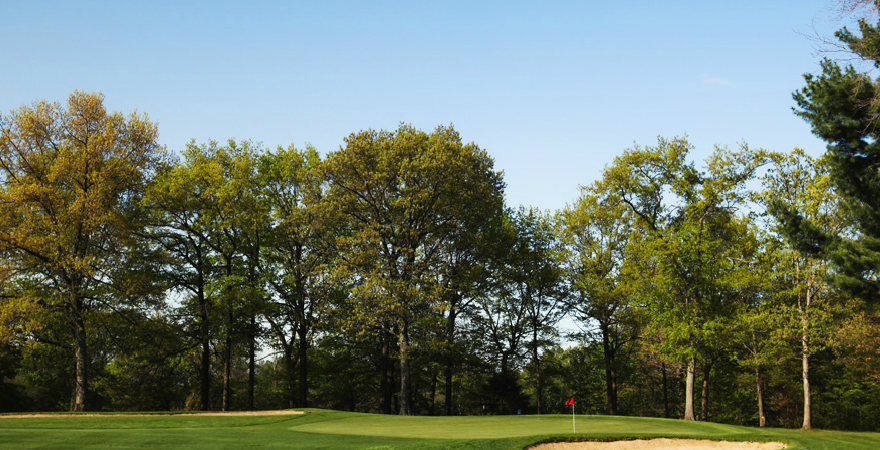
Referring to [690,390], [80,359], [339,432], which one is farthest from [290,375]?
[690,390]

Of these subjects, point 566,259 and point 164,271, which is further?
point 566,259

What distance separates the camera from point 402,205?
2947cm

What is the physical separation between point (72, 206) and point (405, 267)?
1447 centimetres

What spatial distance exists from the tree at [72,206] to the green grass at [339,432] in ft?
24.7

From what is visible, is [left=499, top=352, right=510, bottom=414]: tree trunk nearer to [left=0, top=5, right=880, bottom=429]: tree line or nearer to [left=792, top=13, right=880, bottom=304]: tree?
[left=0, top=5, right=880, bottom=429]: tree line

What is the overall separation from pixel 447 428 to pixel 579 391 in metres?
32.5

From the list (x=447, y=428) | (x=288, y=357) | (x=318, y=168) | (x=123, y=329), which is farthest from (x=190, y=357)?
(x=447, y=428)

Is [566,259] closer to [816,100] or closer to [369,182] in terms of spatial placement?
[369,182]

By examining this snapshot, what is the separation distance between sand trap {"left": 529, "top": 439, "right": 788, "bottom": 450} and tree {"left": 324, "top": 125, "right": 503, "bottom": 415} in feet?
40.1

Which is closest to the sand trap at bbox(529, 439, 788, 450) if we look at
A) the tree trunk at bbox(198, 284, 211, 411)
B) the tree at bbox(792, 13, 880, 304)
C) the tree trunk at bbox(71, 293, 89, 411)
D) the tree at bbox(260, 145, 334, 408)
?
the tree at bbox(792, 13, 880, 304)

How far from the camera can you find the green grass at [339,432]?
14.1 metres

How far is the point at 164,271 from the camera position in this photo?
31.1 metres

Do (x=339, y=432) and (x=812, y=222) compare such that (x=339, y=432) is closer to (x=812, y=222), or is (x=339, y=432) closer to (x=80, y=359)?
(x=80, y=359)

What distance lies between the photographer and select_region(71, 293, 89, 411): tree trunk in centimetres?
2494
